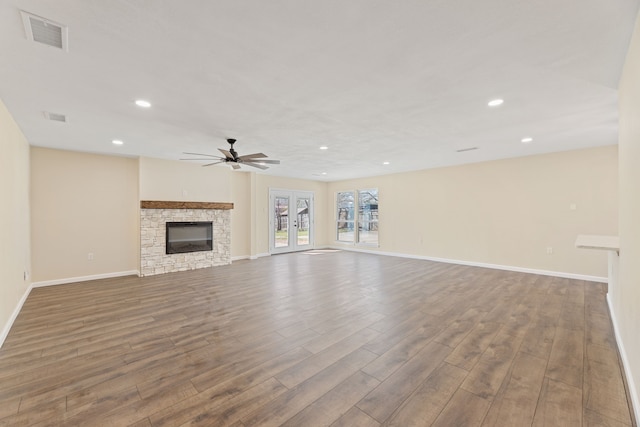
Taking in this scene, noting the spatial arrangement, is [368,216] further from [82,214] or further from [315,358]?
[82,214]

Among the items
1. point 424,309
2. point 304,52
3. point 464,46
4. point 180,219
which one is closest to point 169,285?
point 180,219

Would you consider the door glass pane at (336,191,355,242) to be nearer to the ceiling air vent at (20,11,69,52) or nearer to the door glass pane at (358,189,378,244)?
the door glass pane at (358,189,378,244)

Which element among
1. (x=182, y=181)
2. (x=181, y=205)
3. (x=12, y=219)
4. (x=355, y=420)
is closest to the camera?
(x=355, y=420)

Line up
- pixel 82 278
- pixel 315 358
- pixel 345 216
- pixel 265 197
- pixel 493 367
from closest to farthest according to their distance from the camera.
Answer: pixel 493 367
pixel 315 358
pixel 82 278
pixel 265 197
pixel 345 216

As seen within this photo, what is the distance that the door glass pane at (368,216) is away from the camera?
29.2ft

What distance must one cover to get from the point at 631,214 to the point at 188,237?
6.97m

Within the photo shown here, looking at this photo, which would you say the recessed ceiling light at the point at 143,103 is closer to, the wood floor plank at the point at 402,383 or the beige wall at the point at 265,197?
the wood floor plank at the point at 402,383

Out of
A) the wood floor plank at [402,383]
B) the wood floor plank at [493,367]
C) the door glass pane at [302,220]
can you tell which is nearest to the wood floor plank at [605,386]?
the wood floor plank at [493,367]

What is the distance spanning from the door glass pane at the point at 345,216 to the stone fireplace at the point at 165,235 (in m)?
4.14

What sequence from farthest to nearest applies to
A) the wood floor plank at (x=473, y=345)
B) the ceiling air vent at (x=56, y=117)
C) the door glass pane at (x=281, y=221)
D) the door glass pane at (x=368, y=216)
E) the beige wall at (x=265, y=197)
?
the door glass pane at (x=368, y=216) < the door glass pane at (x=281, y=221) < the beige wall at (x=265, y=197) < the ceiling air vent at (x=56, y=117) < the wood floor plank at (x=473, y=345)

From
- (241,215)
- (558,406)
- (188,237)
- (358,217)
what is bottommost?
(558,406)

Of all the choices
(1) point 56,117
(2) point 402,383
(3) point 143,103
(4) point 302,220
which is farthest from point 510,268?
(1) point 56,117

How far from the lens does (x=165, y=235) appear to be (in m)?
6.09

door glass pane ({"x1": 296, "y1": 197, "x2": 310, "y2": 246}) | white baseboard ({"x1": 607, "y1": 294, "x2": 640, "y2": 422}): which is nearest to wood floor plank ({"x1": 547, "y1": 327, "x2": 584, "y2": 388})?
white baseboard ({"x1": 607, "y1": 294, "x2": 640, "y2": 422})
